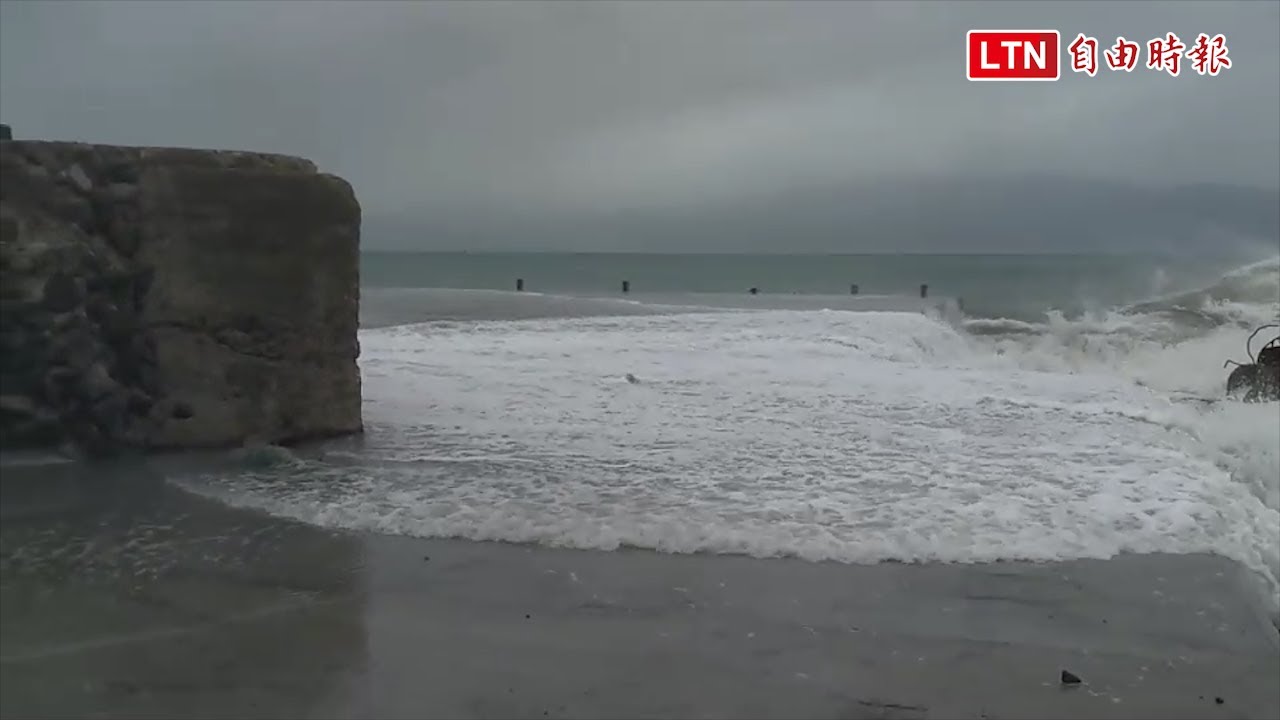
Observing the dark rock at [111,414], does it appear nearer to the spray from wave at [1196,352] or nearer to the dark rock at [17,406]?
the dark rock at [17,406]

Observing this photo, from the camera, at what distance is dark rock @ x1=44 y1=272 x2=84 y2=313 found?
5715mm

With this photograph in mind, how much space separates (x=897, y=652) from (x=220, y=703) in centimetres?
205

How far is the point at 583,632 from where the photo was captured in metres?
3.47

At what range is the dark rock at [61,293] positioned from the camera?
18.7 feet

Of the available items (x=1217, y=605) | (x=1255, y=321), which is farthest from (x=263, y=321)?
(x=1255, y=321)

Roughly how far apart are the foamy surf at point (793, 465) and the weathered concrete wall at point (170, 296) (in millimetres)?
659

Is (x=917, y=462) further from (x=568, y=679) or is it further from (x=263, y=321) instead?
(x=263, y=321)

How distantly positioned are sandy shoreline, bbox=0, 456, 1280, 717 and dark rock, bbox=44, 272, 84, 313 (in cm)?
156

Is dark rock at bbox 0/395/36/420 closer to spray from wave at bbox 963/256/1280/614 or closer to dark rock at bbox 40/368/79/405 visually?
dark rock at bbox 40/368/79/405

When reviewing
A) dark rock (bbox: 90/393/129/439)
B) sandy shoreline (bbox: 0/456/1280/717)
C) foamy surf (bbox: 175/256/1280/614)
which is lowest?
sandy shoreline (bbox: 0/456/1280/717)

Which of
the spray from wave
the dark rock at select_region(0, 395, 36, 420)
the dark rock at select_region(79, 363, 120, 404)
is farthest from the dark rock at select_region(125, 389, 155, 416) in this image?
the spray from wave

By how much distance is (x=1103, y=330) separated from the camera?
67.2 feet

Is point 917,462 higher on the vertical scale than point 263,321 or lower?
lower

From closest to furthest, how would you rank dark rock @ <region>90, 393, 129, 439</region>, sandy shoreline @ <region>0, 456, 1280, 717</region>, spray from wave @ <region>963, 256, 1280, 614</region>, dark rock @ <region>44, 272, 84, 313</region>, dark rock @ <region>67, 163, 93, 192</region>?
sandy shoreline @ <region>0, 456, 1280, 717</region>, dark rock @ <region>44, 272, 84, 313</region>, dark rock @ <region>67, 163, 93, 192</region>, dark rock @ <region>90, 393, 129, 439</region>, spray from wave @ <region>963, 256, 1280, 614</region>
